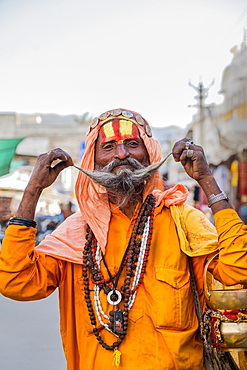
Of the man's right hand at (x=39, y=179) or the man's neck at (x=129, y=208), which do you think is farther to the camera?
the man's neck at (x=129, y=208)

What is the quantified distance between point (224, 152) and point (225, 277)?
14.5 m

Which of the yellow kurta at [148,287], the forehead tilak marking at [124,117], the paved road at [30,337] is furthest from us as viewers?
the paved road at [30,337]

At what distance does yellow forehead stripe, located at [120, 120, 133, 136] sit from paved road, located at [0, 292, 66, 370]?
3.00 m

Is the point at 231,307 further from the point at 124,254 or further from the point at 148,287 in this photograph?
the point at 124,254

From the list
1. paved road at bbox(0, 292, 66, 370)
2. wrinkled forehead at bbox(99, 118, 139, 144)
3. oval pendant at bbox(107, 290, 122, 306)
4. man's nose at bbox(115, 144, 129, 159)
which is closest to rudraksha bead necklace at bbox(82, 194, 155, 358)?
oval pendant at bbox(107, 290, 122, 306)

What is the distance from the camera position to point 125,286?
6.86ft

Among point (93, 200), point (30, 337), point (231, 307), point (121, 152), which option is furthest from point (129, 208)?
point (30, 337)

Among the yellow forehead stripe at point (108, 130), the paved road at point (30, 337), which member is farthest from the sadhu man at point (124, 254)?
the paved road at point (30, 337)

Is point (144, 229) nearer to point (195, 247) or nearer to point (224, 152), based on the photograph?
point (195, 247)

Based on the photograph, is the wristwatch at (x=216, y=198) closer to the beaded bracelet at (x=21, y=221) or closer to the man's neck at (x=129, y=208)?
the man's neck at (x=129, y=208)

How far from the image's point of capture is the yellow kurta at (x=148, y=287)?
1.97 metres

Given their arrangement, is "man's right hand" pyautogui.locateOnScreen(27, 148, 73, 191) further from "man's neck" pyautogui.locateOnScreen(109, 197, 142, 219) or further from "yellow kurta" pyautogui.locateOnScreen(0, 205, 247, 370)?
"man's neck" pyautogui.locateOnScreen(109, 197, 142, 219)

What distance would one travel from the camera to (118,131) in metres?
2.36

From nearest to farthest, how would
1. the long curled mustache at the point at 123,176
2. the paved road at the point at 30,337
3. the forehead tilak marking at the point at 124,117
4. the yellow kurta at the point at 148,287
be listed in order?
the yellow kurta at the point at 148,287, the long curled mustache at the point at 123,176, the forehead tilak marking at the point at 124,117, the paved road at the point at 30,337
